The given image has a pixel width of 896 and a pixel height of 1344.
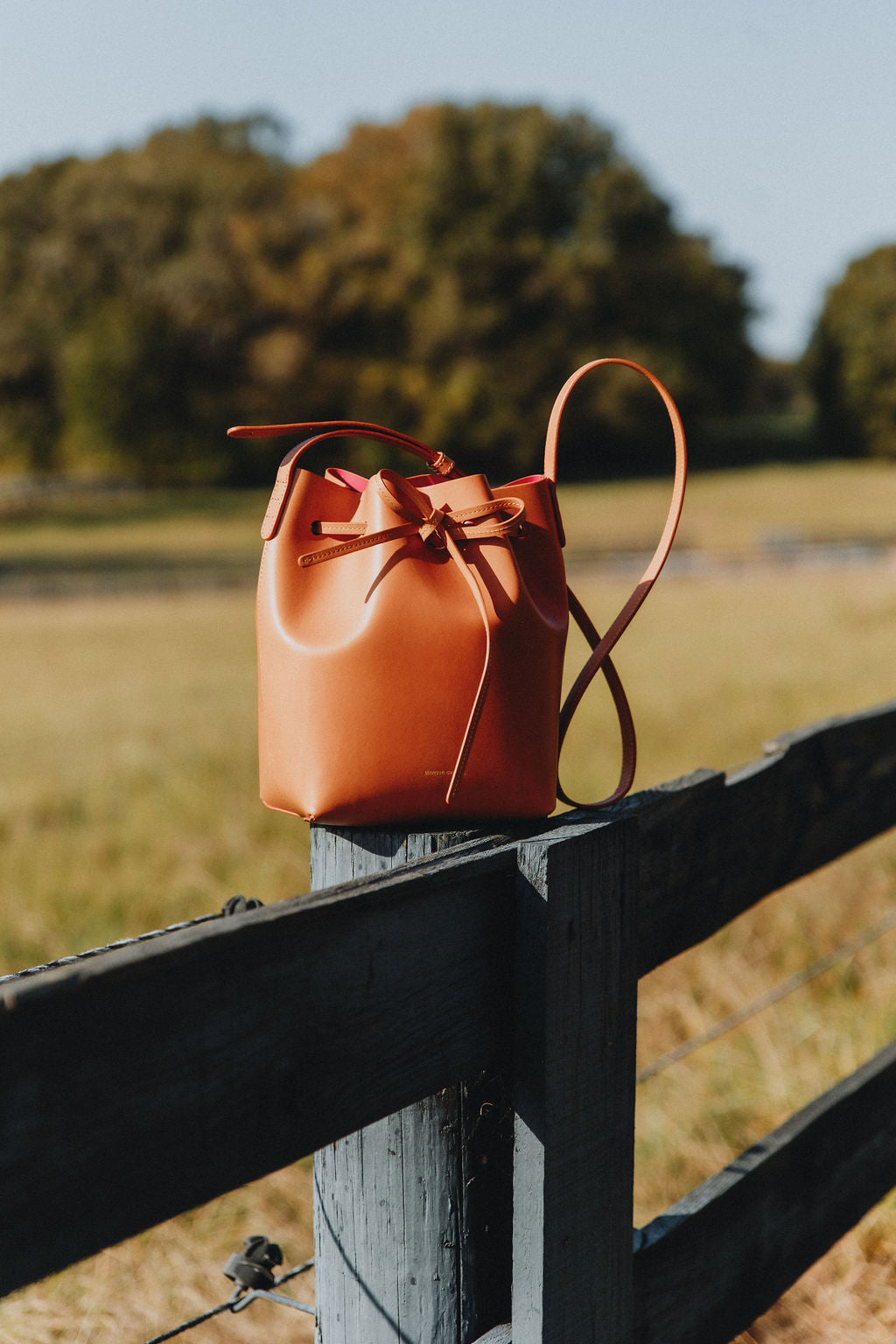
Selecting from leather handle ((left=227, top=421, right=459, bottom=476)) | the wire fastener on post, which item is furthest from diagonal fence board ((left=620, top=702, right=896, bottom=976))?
the wire fastener on post

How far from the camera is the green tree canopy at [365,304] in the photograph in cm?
4466

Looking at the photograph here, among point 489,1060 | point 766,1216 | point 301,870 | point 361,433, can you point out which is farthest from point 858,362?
point 489,1060

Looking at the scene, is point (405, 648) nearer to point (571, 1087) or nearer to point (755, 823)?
point (571, 1087)

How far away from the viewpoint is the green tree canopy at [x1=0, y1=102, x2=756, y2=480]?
44656 millimetres

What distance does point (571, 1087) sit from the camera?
3.72 feet

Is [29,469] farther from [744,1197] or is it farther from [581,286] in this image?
[744,1197]

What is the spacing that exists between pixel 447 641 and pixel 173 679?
30.8 ft

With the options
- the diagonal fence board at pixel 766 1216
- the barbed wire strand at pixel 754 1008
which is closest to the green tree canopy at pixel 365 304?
the barbed wire strand at pixel 754 1008

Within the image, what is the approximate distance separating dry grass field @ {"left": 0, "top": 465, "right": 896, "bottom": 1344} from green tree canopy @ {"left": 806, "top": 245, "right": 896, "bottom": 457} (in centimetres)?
4060

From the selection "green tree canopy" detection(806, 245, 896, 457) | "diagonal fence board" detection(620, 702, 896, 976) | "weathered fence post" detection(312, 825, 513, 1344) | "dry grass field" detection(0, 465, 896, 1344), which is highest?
"green tree canopy" detection(806, 245, 896, 457)

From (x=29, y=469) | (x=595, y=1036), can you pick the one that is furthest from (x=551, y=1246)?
(x=29, y=469)

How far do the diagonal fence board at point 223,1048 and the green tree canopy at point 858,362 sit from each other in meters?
54.0

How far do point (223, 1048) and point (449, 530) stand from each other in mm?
544

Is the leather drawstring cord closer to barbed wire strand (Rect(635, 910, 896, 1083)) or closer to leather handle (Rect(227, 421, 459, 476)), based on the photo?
leather handle (Rect(227, 421, 459, 476))
